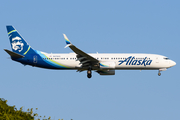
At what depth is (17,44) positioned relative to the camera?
61.6 m

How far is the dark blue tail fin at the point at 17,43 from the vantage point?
60812mm

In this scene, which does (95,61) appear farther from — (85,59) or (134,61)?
(134,61)

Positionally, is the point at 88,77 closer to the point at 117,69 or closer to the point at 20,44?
the point at 117,69

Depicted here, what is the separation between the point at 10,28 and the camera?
6238cm

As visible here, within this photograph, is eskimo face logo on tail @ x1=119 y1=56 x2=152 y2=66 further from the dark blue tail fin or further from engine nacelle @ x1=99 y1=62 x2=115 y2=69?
the dark blue tail fin

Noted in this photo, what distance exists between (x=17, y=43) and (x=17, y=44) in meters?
0.24

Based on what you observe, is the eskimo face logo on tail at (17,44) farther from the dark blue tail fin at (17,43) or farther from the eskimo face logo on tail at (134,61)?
the eskimo face logo on tail at (134,61)

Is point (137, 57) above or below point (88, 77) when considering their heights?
above

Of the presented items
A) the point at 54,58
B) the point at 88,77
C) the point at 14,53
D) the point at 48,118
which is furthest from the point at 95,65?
the point at 48,118

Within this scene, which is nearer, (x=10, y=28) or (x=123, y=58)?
(x=123, y=58)

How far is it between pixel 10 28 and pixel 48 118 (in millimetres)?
39437

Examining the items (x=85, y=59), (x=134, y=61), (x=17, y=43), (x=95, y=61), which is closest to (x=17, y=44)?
(x=17, y=43)

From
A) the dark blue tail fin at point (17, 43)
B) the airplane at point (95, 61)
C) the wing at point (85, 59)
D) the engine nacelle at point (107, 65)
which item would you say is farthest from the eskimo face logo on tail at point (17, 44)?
the engine nacelle at point (107, 65)

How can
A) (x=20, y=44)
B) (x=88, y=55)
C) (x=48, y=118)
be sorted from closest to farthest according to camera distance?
(x=48, y=118) → (x=88, y=55) → (x=20, y=44)
